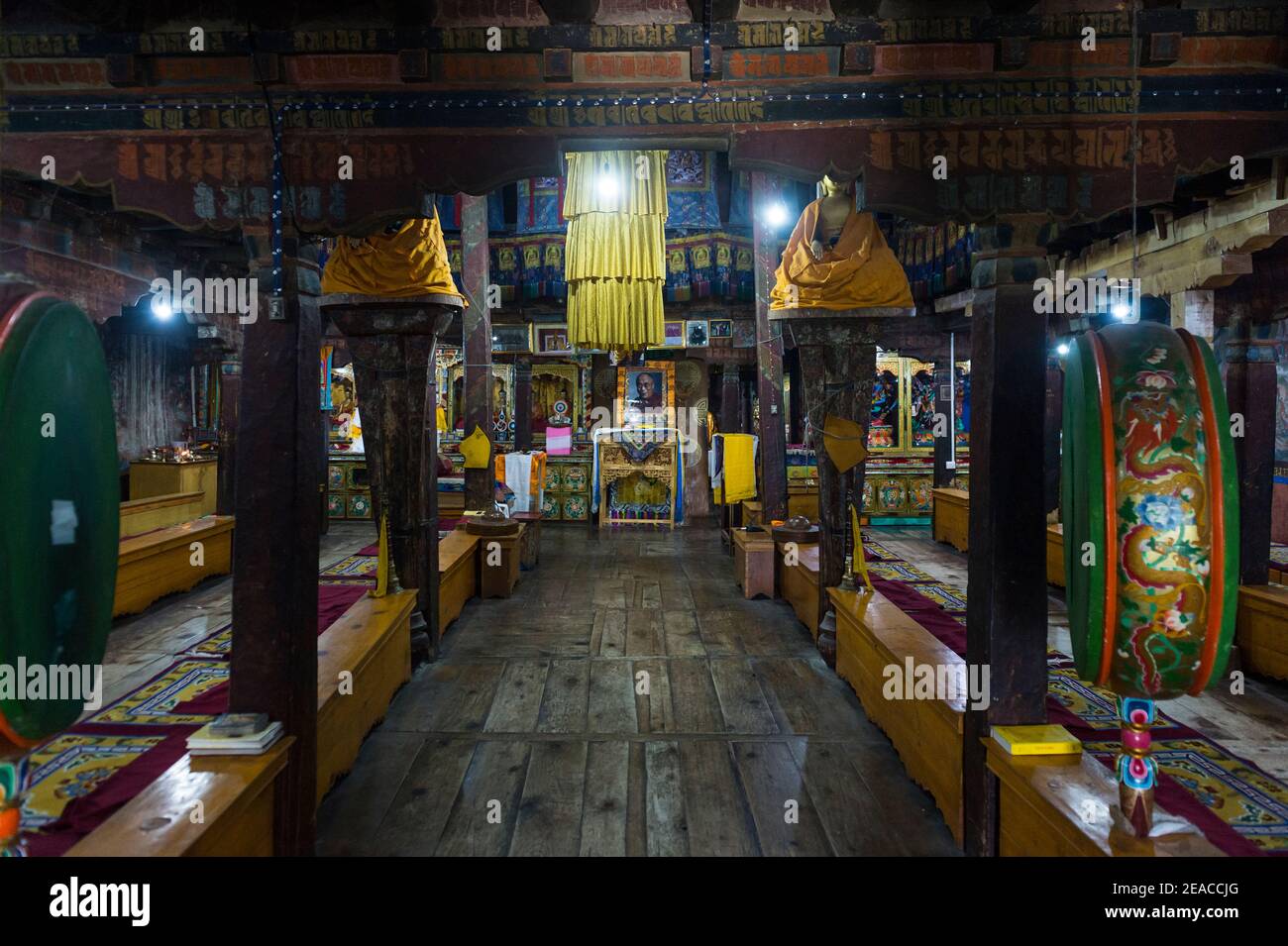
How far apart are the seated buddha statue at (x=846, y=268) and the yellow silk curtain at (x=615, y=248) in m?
2.67

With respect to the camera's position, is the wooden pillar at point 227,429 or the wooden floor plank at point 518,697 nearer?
the wooden floor plank at point 518,697

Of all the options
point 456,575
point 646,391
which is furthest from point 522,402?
point 456,575

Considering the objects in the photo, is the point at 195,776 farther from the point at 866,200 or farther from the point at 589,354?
the point at 589,354

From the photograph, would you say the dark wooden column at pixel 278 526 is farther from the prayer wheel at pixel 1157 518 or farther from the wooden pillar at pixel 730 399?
the wooden pillar at pixel 730 399

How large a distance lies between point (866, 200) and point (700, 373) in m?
10.8

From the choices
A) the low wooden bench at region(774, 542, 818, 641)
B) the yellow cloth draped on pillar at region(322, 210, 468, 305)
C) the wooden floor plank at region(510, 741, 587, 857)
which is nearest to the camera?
the wooden floor plank at region(510, 741, 587, 857)

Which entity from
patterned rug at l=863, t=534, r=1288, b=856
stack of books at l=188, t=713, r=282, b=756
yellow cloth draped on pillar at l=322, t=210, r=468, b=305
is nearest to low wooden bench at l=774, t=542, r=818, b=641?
patterned rug at l=863, t=534, r=1288, b=856

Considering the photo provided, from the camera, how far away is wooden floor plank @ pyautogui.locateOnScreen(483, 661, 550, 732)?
4629 mm

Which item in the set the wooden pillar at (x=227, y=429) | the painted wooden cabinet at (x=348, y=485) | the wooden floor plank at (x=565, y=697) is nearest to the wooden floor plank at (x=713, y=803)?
the wooden floor plank at (x=565, y=697)

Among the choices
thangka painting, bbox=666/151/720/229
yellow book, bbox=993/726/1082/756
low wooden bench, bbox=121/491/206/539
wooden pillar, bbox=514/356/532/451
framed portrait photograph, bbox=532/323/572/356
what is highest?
thangka painting, bbox=666/151/720/229

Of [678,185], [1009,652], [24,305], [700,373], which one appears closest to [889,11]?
[1009,652]

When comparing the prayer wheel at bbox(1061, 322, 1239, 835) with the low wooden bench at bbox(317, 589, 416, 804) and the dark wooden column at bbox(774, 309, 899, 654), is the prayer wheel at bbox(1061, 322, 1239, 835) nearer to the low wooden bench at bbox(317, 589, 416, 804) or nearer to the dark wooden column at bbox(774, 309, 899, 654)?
the low wooden bench at bbox(317, 589, 416, 804)

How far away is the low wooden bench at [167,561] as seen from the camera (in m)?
6.57

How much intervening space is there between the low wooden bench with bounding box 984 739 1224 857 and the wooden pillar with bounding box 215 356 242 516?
324 inches
